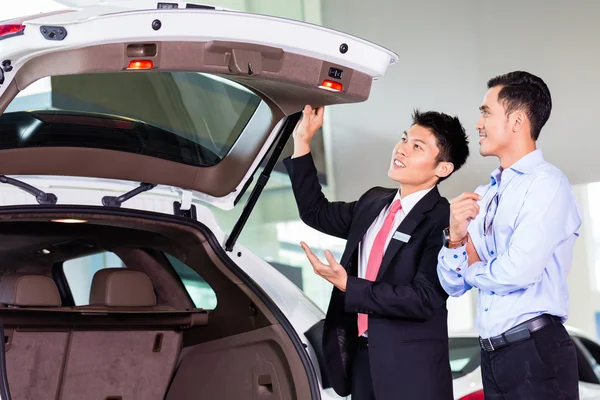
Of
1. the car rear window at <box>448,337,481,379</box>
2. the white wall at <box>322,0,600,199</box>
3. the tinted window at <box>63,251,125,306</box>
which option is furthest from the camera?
the white wall at <box>322,0,600,199</box>

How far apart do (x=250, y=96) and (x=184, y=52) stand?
27.8 inches

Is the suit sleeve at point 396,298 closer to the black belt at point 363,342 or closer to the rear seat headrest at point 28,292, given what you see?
the black belt at point 363,342

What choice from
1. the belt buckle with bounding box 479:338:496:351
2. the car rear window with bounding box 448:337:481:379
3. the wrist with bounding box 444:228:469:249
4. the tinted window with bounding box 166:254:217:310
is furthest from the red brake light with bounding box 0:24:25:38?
the car rear window with bounding box 448:337:481:379

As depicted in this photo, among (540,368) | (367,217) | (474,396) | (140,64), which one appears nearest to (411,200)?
(367,217)

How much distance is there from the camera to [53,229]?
3561mm

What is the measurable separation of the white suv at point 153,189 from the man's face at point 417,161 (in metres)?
0.33

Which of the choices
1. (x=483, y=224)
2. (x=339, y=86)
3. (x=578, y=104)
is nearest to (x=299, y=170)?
(x=339, y=86)

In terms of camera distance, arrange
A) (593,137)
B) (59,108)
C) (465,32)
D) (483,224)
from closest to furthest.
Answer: (483,224) → (59,108) → (593,137) → (465,32)

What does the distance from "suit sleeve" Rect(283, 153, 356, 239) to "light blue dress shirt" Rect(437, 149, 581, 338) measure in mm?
626

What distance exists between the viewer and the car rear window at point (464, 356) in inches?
212

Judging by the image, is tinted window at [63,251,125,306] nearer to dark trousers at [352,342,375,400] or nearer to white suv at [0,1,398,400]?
white suv at [0,1,398,400]

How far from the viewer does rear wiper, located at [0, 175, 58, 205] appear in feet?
9.55

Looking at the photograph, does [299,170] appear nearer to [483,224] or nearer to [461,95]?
[483,224]

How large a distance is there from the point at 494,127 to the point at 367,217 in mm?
614
